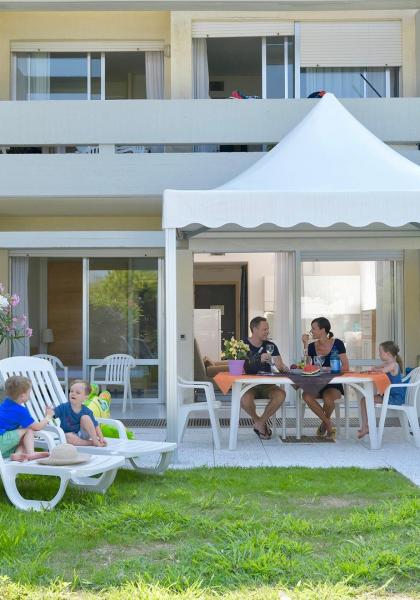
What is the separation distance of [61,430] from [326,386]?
3.72 m

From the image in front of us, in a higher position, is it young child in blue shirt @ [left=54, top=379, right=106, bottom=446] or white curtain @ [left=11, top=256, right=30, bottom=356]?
white curtain @ [left=11, top=256, right=30, bottom=356]

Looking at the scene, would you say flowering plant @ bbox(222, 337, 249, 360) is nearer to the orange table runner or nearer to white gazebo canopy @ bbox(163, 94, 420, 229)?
the orange table runner

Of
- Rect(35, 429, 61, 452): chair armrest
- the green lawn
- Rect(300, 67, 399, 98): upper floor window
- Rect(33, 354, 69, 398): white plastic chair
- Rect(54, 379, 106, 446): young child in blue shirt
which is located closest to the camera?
the green lawn

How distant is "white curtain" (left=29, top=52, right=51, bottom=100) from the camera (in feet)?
41.8

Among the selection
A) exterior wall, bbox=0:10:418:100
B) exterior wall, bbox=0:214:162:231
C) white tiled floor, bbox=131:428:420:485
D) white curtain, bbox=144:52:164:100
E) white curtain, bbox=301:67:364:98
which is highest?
exterior wall, bbox=0:10:418:100

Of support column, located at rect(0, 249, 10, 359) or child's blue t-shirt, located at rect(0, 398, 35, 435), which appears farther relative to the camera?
support column, located at rect(0, 249, 10, 359)

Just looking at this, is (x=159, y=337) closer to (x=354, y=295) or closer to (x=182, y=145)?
(x=354, y=295)

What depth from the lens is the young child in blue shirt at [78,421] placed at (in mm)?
6812

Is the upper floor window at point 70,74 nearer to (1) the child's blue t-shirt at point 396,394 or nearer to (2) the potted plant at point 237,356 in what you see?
(2) the potted plant at point 237,356

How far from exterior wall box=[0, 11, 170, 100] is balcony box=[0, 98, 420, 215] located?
71.5 inches

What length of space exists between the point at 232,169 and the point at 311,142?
159cm

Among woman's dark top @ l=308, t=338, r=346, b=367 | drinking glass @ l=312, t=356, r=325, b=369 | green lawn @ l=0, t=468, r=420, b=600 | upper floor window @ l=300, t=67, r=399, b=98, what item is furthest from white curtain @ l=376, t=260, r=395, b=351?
green lawn @ l=0, t=468, r=420, b=600

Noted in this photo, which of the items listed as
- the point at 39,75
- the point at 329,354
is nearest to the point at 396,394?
the point at 329,354

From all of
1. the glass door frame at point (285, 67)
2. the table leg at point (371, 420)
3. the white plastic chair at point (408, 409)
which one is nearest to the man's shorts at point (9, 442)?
the table leg at point (371, 420)
